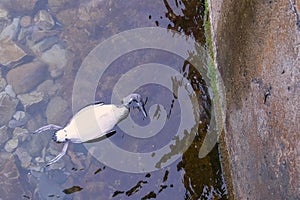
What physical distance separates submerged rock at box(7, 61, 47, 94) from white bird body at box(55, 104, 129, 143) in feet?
1.40

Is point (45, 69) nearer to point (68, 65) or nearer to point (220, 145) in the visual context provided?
point (68, 65)

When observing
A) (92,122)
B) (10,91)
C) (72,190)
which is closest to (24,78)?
(10,91)

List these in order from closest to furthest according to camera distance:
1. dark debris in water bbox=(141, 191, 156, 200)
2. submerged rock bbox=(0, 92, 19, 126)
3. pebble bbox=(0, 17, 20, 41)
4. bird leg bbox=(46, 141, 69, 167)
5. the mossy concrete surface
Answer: the mossy concrete surface
dark debris in water bbox=(141, 191, 156, 200)
bird leg bbox=(46, 141, 69, 167)
submerged rock bbox=(0, 92, 19, 126)
pebble bbox=(0, 17, 20, 41)

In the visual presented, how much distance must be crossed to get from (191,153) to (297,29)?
136 cm

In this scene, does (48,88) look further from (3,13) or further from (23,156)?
(3,13)

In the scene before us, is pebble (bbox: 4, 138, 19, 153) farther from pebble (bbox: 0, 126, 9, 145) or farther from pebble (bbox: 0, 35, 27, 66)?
pebble (bbox: 0, 35, 27, 66)

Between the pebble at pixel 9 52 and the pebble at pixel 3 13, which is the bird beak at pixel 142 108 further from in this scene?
the pebble at pixel 3 13

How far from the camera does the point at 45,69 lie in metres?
3.04

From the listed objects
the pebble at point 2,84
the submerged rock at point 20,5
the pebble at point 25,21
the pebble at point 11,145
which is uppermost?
the submerged rock at point 20,5

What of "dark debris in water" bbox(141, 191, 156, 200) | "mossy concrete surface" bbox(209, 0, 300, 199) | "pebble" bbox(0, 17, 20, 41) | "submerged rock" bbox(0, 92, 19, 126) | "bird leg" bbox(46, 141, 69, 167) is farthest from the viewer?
"pebble" bbox(0, 17, 20, 41)

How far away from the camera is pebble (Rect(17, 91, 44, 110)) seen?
2.98 meters

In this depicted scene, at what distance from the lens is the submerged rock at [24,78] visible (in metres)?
3.01

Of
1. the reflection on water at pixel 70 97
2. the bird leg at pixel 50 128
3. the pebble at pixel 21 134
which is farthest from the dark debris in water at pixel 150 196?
the pebble at pixel 21 134

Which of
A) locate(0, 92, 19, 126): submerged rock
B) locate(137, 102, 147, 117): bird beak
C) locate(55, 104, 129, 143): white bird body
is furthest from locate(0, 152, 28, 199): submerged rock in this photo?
locate(137, 102, 147, 117): bird beak
